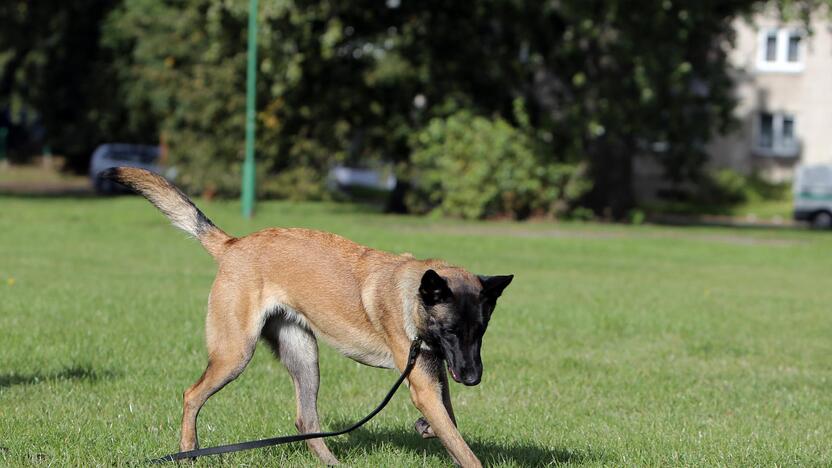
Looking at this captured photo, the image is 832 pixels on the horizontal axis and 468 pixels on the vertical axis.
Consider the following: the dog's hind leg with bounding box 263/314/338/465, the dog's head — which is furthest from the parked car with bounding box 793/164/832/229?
the dog's head

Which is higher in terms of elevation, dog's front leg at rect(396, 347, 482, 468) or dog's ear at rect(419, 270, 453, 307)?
dog's ear at rect(419, 270, 453, 307)

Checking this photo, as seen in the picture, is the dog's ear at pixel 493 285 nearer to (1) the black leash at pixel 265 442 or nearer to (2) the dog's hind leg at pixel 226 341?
(1) the black leash at pixel 265 442

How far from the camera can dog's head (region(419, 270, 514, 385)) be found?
5641mm

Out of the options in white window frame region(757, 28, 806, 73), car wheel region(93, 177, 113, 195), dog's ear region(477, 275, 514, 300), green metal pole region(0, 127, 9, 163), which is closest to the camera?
dog's ear region(477, 275, 514, 300)

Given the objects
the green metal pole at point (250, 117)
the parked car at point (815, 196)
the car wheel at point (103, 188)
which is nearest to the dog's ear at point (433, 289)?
the green metal pole at point (250, 117)

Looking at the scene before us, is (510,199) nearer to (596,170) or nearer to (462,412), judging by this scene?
(596,170)

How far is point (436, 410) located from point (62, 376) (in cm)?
408

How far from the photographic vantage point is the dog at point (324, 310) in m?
5.77

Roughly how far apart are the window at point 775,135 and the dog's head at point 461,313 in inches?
1821

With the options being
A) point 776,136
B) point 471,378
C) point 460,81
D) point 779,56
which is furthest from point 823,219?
point 471,378

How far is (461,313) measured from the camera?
5684 mm

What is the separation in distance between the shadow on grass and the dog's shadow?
7.84 ft

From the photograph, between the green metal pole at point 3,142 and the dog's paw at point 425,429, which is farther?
the green metal pole at point 3,142

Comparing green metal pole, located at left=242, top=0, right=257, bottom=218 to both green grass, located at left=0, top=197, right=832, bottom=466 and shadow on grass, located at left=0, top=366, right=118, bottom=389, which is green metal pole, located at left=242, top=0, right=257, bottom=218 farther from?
shadow on grass, located at left=0, top=366, right=118, bottom=389
